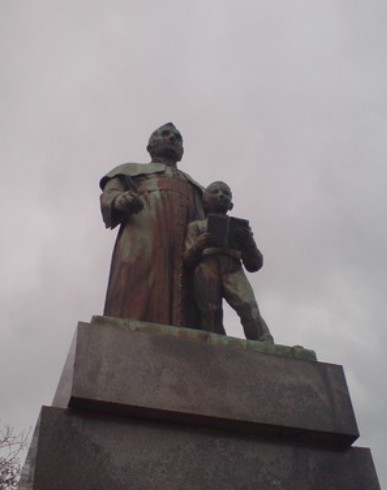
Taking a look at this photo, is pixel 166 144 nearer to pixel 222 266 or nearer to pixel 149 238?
pixel 149 238

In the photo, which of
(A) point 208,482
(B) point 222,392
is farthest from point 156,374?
(A) point 208,482

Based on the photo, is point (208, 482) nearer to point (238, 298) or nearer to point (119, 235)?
point (238, 298)

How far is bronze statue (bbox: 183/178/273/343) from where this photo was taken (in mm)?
6492

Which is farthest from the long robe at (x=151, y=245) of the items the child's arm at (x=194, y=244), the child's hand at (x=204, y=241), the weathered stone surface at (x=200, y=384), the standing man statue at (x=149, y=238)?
the weathered stone surface at (x=200, y=384)

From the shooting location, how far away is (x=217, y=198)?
7.08 meters

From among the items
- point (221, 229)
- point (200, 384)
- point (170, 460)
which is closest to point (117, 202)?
point (221, 229)

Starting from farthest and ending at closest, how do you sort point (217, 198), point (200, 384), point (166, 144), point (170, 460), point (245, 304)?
point (166, 144) → point (217, 198) → point (245, 304) → point (200, 384) → point (170, 460)

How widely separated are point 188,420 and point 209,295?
1678 millimetres

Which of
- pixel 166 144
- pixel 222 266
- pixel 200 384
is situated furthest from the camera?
pixel 166 144

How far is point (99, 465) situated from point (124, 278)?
2372mm

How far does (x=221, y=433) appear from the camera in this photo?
5.18m

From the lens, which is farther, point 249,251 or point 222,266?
point 249,251

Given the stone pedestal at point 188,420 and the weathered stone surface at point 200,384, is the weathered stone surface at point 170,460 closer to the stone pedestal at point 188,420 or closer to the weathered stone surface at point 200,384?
the stone pedestal at point 188,420

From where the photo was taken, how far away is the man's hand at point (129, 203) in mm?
6863
